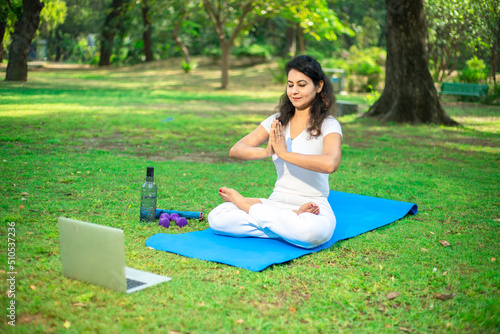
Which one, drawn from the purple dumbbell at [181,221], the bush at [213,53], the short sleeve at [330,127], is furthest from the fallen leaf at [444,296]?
the bush at [213,53]

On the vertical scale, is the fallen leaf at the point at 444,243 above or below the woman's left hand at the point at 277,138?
below

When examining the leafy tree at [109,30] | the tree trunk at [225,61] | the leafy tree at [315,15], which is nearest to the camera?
the leafy tree at [315,15]

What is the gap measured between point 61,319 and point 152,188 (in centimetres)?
189

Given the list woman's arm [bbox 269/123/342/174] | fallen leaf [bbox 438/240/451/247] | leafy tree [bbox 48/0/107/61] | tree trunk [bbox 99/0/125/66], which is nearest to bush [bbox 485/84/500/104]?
fallen leaf [bbox 438/240/451/247]

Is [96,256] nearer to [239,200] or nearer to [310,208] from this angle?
[239,200]

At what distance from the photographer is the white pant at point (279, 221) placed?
3.81 m

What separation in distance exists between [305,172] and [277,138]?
1.28 ft

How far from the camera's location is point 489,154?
28.3 feet

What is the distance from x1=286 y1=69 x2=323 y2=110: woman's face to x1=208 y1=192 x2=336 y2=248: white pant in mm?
780

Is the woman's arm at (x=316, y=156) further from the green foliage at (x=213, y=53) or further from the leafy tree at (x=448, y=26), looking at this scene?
the green foliage at (x=213, y=53)

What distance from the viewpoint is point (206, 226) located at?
454 cm

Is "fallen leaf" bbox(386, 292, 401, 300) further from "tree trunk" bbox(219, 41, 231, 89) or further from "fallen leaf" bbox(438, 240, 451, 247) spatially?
"tree trunk" bbox(219, 41, 231, 89)

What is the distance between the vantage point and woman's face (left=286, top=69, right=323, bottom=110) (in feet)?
13.2

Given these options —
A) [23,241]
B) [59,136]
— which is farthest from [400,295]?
[59,136]
